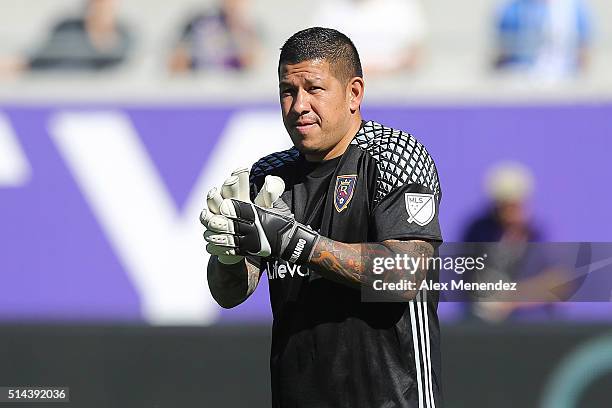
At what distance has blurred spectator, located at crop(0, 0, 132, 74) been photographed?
25.8 feet

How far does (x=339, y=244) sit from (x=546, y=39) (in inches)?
193

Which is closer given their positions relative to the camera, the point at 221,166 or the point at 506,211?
A: the point at 506,211

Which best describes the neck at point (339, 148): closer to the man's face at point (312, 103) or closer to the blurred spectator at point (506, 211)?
the man's face at point (312, 103)

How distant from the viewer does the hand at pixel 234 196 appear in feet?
10.2

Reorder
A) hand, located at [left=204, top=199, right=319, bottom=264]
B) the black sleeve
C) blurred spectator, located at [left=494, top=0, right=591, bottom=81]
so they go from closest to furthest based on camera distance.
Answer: hand, located at [left=204, top=199, right=319, bottom=264] → the black sleeve → blurred spectator, located at [left=494, top=0, right=591, bottom=81]

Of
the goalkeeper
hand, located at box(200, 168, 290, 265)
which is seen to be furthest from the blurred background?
hand, located at box(200, 168, 290, 265)

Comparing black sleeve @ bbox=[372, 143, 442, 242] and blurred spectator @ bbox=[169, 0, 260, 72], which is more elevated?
blurred spectator @ bbox=[169, 0, 260, 72]

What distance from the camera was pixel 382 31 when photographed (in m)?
7.75

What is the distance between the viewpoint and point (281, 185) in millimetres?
3213

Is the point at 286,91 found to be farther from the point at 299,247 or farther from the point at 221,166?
the point at 221,166

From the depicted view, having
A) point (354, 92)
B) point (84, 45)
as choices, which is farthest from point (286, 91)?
point (84, 45)

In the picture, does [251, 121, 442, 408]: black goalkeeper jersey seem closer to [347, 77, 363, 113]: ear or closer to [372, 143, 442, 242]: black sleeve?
[372, 143, 442, 242]: black sleeve

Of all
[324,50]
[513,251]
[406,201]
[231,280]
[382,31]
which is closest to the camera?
[406,201]

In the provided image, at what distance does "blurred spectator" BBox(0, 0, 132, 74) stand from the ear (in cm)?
474
